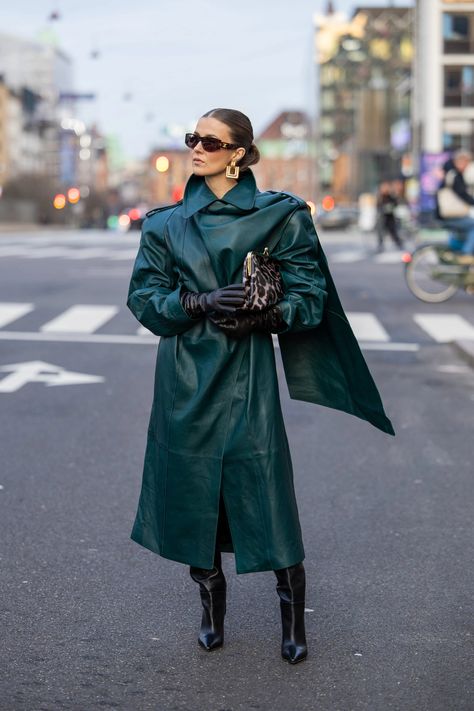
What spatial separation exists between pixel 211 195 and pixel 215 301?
1.19 ft

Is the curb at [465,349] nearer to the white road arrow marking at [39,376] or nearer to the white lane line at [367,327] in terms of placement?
the white lane line at [367,327]

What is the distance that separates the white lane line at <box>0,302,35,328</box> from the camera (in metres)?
15.1

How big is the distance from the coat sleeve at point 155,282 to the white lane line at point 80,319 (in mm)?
10230

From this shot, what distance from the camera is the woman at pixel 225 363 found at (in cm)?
375

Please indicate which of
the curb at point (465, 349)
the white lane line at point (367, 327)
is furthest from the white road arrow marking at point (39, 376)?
the white lane line at point (367, 327)

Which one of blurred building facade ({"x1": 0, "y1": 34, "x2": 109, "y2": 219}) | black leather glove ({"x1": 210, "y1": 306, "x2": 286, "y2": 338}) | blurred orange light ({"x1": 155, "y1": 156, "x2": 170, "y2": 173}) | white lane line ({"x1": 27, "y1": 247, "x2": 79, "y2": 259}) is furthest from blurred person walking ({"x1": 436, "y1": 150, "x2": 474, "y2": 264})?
blurred building facade ({"x1": 0, "y1": 34, "x2": 109, "y2": 219})

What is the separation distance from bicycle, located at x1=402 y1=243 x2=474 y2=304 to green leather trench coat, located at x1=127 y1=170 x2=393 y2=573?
12.5 meters

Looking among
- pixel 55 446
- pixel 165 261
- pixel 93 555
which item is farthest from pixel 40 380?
pixel 165 261

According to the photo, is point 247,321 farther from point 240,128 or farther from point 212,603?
point 212,603

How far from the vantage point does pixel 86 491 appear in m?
6.43

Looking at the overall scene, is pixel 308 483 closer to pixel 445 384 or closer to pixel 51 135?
pixel 445 384

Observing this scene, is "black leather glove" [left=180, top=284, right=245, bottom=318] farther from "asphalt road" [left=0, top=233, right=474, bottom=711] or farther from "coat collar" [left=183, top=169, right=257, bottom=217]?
"asphalt road" [left=0, top=233, right=474, bottom=711]

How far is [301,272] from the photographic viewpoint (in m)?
3.81

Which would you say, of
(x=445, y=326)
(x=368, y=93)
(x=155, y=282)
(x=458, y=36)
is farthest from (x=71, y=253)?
(x=368, y=93)
